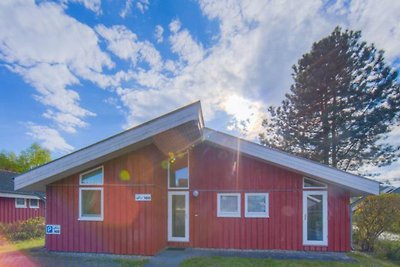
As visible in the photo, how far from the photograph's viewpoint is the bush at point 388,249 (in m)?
9.70

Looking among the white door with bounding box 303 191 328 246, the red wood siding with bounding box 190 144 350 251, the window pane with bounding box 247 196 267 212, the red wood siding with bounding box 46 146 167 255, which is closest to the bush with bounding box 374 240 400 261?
the red wood siding with bounding box 190 144 350 251

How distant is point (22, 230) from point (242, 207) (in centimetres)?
1075

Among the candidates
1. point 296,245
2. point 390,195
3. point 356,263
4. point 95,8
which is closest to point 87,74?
point 95,8

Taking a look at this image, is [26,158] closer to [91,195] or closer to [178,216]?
[91,195]

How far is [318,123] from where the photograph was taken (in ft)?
59.6

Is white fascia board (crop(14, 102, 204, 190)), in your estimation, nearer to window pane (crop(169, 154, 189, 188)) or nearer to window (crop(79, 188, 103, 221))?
window (crop(79, 188, 103, 221))

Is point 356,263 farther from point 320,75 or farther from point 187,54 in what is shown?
point 320,75

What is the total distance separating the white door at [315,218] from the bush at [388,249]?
2374 millimetres

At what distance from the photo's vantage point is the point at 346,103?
17109mm

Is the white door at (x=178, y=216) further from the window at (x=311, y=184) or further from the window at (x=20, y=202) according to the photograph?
the window at (x=20, y=202)

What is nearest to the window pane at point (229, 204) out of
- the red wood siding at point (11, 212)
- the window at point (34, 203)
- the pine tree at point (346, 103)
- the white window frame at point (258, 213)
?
the white window frame at point (258, 213)

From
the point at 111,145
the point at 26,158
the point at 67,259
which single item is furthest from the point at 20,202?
the point at 26,158

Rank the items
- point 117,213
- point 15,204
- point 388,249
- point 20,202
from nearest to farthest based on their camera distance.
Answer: point 117,213 → point 388,249 → point 15,204 → point 20,202

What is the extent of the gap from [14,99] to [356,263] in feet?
47.9
